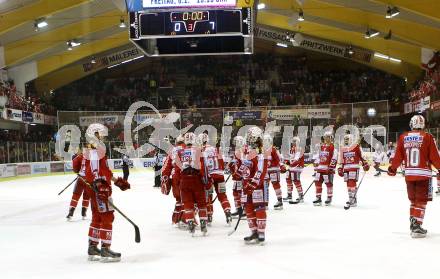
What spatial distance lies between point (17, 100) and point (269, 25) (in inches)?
482

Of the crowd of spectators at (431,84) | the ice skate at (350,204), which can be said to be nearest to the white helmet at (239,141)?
the ice skate at (350,204)

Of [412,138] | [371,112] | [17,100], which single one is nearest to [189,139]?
[412,138]

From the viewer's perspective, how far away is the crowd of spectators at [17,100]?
23.3 m

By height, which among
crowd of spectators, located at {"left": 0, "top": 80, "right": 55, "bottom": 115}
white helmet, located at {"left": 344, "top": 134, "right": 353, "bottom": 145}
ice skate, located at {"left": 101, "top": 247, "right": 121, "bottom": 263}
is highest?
crowd of spectators, located at {"left": 0, "top": 80, "right": 55, "bottom": 115}

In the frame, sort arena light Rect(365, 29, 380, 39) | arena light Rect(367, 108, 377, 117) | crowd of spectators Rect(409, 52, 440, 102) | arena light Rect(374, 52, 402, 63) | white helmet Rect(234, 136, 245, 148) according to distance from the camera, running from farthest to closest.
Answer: arena light Rect(374, 52, 402, 63) < arena light Rect(365, 29, 380, 39) < arena light Rect(367, 108, 377, 117) < crowd of spectators Rect(409, 52, 440, 102) < white helmet Rect(234, 136, 245, 148)

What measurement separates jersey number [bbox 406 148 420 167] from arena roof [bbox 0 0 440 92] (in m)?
12.5

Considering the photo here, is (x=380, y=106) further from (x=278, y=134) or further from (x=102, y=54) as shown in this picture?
(x=102, y=54)

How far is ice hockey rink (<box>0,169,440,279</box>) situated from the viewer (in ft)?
17.3

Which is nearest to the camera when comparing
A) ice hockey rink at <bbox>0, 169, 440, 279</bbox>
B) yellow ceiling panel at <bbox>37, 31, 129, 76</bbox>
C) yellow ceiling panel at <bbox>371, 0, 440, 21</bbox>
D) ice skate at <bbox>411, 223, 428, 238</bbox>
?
ice hockey rink at <bbox>0, 169, 440, 279</bbox>

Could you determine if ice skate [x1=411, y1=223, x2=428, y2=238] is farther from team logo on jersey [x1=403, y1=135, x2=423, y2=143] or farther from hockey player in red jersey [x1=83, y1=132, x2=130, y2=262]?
hockey player in red jersey [x1=83, y1=132, x2=130, y2=262]

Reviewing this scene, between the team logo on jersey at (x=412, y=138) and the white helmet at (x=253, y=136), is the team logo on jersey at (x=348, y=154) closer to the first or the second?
the team logo on jersey at (x=412, y=138)

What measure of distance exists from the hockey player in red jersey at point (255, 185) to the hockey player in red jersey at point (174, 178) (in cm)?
119

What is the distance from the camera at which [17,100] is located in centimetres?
2462

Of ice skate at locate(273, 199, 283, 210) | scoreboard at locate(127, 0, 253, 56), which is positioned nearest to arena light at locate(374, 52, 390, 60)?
scoreboard at locate(127, 0, 253, 56)
